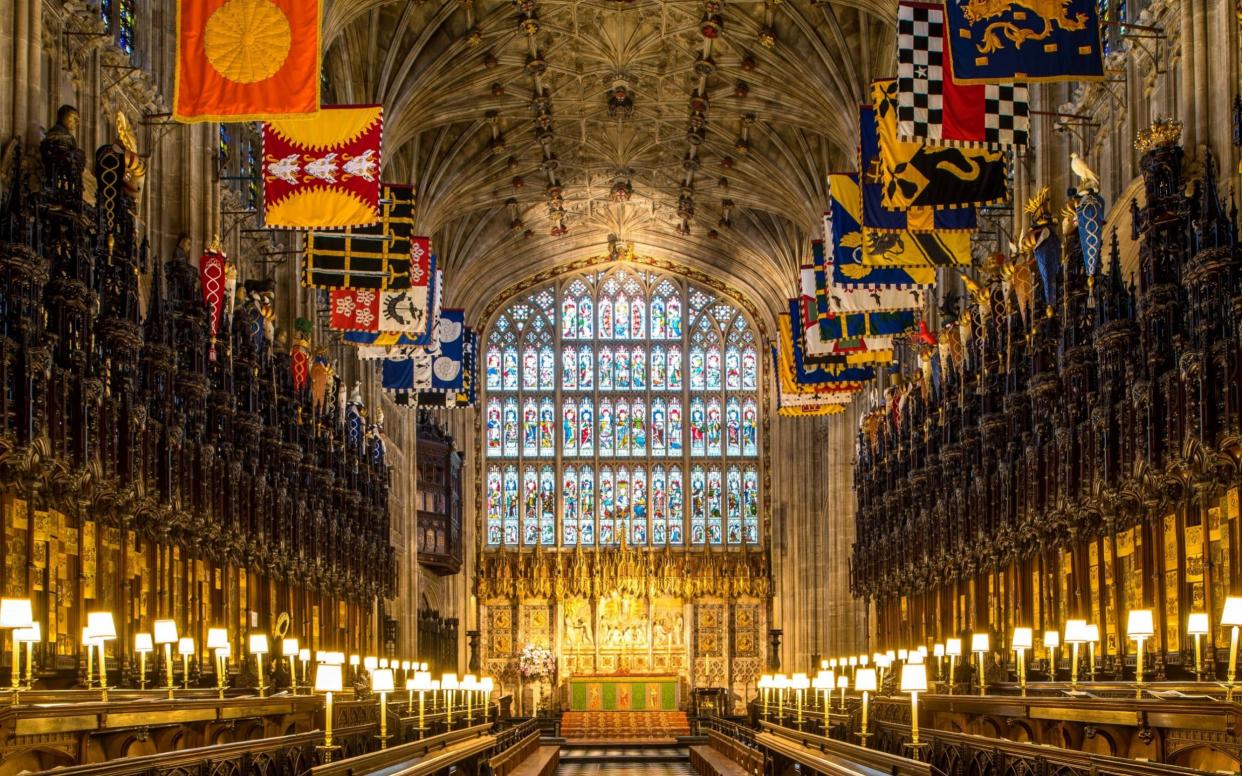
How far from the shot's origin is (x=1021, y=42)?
19.9 meters

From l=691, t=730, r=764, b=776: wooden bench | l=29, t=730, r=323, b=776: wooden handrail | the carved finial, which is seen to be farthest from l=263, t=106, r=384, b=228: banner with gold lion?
the carved finial

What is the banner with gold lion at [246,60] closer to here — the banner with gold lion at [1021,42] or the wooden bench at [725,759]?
the banner with gold lion at [1021,42]

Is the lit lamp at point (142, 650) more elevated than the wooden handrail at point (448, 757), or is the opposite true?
the lit lamp at point (142, 650)

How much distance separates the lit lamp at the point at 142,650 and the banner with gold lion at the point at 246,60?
638 cm

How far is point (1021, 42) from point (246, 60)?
9.08 metres

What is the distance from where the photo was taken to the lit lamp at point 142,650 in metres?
21.3

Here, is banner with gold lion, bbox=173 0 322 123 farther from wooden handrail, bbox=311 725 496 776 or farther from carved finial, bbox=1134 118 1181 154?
carved finial, bbox=1134 118 1181 154

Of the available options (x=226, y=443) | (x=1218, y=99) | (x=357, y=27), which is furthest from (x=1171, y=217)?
(x=357, y=27)

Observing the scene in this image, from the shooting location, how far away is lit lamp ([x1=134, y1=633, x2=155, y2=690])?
21312 mm

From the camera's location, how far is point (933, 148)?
1030 inches

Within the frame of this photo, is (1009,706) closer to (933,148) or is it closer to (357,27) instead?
(933,148)

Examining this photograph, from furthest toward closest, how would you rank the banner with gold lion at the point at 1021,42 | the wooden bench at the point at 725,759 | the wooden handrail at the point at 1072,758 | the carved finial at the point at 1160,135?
the wooden bench at the point at 725,759, the carved finial at the point at 1160,135, the banner with gold lion at the point at 1021,42, the wooden handrail at the point at 1072,758

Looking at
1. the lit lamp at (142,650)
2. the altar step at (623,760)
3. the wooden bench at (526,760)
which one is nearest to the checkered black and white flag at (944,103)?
the wooden bench at (526,760)

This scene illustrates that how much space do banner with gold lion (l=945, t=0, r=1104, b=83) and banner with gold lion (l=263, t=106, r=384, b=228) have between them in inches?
366
